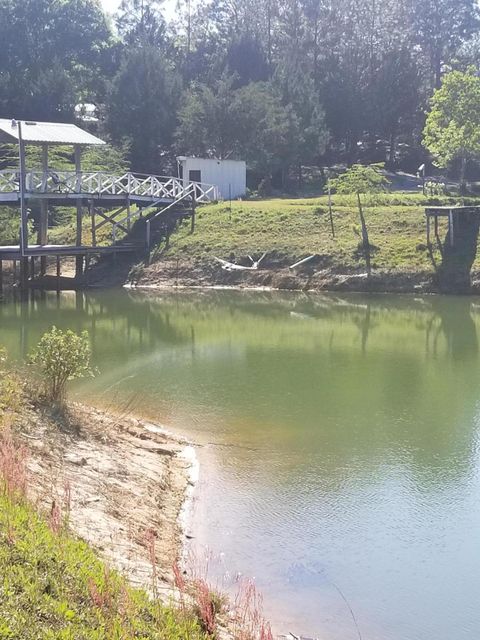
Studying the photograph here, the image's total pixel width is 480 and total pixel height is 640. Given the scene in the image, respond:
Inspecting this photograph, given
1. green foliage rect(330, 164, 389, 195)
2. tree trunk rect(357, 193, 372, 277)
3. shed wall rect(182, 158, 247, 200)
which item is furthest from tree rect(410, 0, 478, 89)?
tree trunk rect(357, 193, 372, 277)

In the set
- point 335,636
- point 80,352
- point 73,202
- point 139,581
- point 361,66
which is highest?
point 361,66

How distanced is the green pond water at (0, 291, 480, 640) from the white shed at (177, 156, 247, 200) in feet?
66.8

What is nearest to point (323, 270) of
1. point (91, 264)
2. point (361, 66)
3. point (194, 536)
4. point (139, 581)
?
point (91, 264)

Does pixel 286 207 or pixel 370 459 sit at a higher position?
pixel 286 207

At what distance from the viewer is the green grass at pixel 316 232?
1523 inches

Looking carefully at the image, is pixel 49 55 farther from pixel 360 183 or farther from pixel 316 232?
pixel 316 232

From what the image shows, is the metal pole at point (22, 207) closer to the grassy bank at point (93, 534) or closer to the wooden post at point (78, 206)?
the wooden post at point (78, 206)

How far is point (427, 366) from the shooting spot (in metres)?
22.5

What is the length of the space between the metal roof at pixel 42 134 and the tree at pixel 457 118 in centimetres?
1989

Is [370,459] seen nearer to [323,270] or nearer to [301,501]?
[301,501]

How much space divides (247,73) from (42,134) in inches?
1380

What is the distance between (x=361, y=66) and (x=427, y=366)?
2015 inches

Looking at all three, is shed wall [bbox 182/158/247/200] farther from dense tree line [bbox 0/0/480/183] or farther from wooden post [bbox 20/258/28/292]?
wooden post [bbox 20/258/28/292]

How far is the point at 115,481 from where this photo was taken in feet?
39.1
